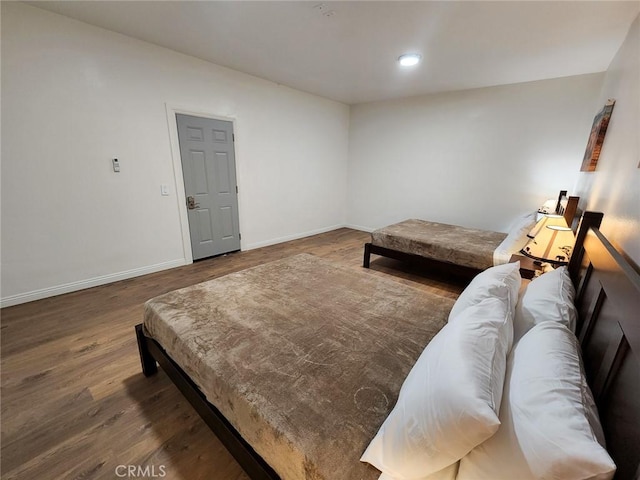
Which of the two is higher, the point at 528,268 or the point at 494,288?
the point at 494,288

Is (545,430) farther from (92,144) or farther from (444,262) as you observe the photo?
(92,144)

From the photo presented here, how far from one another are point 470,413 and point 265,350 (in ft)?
3.02

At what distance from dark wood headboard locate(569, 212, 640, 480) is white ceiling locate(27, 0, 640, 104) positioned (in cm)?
207

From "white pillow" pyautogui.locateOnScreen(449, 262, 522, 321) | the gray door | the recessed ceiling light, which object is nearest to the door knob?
the gray door

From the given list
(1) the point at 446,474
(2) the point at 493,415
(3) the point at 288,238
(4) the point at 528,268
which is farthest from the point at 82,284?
(4) the point at 528,268

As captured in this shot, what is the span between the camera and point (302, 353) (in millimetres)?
1311

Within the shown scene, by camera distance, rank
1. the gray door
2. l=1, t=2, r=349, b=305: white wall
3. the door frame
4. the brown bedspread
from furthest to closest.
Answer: the gray door < the door frame < l=1, t=2, r=349, b=305: white wall < the brown bedspread

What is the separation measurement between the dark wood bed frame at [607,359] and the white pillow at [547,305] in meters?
0.07

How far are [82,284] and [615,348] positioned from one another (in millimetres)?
4099

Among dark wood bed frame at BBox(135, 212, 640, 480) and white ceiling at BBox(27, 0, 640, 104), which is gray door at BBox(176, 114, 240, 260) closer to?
white ceiling at BBox(27, 0, 640, 104)

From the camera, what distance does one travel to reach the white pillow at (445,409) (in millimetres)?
692

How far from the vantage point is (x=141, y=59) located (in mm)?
2951

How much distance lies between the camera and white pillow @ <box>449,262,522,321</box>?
1.31 m

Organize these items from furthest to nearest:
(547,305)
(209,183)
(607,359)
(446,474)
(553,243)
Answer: (209,183) → (553,243) → (547,305) → (607,359) → (446,474)
